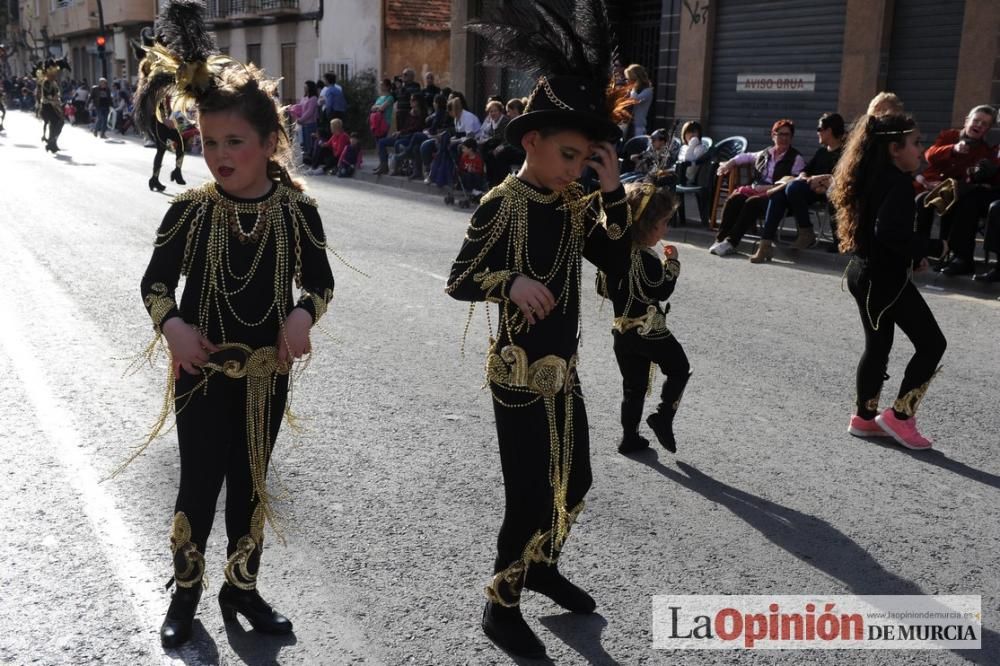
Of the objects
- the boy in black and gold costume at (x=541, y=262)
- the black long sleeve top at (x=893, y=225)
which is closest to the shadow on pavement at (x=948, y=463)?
the black long sleeve top at (x=893, y=225)

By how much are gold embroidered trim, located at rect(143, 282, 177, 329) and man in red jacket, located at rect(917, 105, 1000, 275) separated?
9.24 m

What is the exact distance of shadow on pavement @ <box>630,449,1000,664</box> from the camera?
12.0 ft

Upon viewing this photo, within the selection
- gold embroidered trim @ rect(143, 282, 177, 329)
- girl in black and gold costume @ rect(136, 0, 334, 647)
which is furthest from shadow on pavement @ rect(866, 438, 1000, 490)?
gold embroidered trim @ rect(143, 282, 177, 329)

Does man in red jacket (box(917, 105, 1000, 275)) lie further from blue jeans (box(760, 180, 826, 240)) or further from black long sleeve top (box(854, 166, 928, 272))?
black long sleeve top (box(854, 166, 928, 272))

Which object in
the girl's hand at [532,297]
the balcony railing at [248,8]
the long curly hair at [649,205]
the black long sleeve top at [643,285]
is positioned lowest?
A: the black long sleeve top at [643,285]

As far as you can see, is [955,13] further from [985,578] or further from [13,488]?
[13,488]

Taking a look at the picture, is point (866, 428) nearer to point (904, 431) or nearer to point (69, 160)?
point (904, 431)

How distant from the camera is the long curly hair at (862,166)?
5.09 metres

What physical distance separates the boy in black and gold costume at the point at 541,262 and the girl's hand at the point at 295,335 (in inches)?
18.1

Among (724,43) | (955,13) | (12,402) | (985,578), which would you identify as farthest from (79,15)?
(985,578)

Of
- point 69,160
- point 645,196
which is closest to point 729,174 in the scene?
point 645,196

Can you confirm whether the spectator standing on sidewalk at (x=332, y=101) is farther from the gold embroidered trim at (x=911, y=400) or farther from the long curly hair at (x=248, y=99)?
the long curly hair at (x=248, y=99)

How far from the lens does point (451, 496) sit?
4.45m

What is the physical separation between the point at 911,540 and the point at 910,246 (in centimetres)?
165
